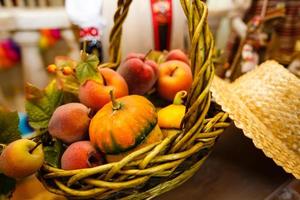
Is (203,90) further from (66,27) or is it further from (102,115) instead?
(66,27)

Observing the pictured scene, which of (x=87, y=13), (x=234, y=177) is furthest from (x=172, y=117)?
(x=87, y=13)

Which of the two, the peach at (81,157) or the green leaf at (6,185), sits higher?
the peach at (81,157)

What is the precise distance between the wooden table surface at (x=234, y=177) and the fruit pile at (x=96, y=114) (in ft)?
0.34

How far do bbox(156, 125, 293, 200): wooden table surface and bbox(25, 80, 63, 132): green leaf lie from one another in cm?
19

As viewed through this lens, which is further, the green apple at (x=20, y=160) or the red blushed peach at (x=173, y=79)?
the red blushed peach at (x=173, y=79)

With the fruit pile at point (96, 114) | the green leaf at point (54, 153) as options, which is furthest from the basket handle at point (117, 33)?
the green leaf at point (54, 153)

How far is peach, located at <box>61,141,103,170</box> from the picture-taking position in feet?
1.10

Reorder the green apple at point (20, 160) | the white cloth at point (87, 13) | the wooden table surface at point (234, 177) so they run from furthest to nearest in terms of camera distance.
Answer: the white cloth at point (87, 13), the wooden table surface at point (234, 177), the green apple at point (20, 160)

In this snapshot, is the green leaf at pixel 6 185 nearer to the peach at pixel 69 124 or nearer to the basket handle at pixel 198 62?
the peach at pixel 69 124

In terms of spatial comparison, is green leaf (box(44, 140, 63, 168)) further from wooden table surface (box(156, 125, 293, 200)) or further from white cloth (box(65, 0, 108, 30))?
white cloth (box(65, 0, 108, 30))

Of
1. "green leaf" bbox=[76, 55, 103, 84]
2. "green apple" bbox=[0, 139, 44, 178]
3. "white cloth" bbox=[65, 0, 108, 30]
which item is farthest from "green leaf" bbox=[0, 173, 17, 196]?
"white cloth" bbox=[65, 0, 108, 30]

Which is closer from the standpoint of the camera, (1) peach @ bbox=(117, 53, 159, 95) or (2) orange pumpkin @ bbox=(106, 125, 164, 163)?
(2) orange pumpkin @ bbox=(106, 125, 164, 163)

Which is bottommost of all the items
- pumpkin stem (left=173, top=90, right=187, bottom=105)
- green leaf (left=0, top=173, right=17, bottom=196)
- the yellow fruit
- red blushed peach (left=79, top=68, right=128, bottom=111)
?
green leaf (left=0, top=173, right=17, bottom=196)

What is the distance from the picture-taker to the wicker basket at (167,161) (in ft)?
1.02
